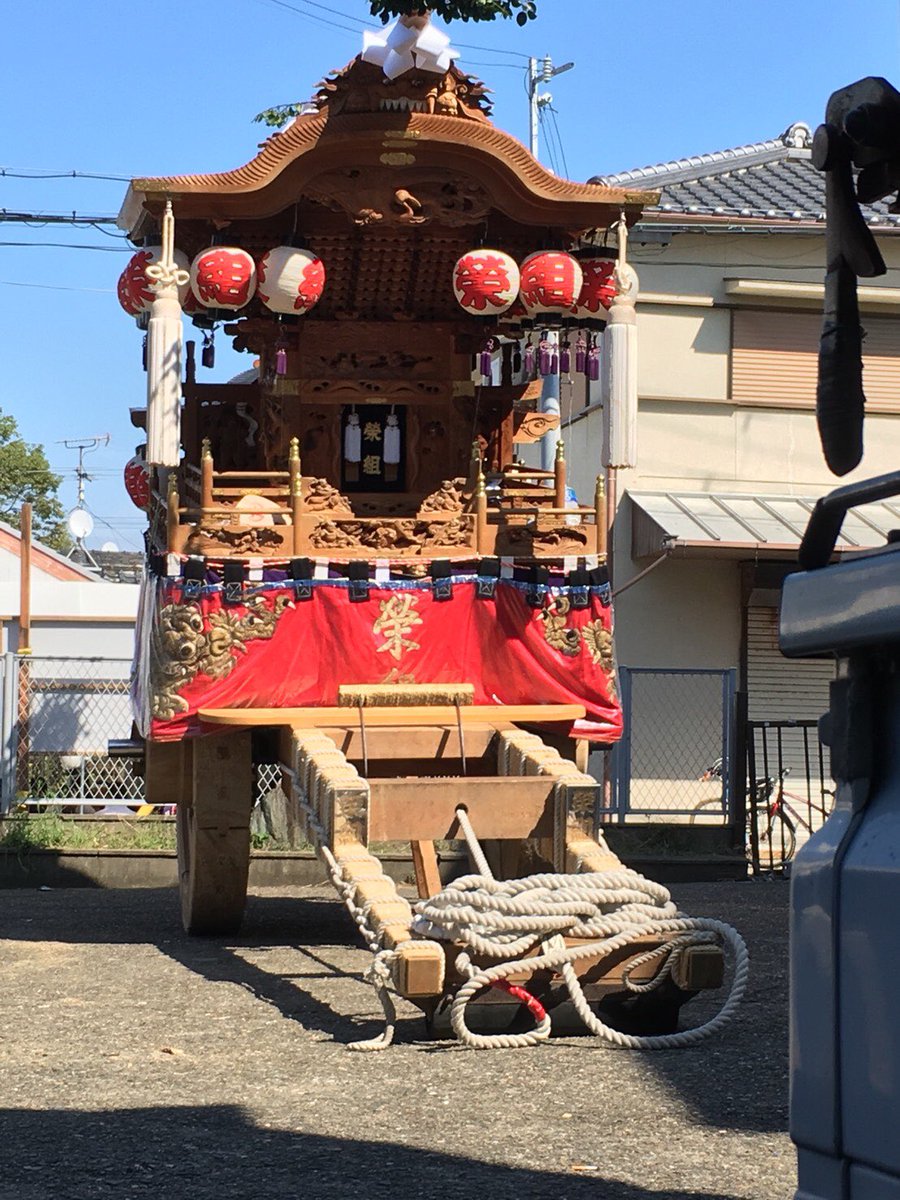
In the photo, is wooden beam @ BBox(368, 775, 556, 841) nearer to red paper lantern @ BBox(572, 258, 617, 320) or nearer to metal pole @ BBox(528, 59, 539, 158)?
A: red paper lantern @ BBox(572, 258, 617, 320)

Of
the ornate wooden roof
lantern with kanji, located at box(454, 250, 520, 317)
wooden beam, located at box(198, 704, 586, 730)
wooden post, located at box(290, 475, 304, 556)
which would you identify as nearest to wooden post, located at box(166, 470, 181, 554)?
wooden post, located at box(290, 475, 304, 556)

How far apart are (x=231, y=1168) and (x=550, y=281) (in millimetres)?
7080

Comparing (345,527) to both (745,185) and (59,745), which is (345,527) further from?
(745,185)

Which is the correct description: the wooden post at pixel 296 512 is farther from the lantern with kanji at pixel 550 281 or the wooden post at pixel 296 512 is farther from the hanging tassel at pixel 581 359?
the hanging tassel at pixel 581 359

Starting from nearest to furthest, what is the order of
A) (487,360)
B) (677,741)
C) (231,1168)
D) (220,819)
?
(231,1168) < (220,819) < (487,360) < (677,741)

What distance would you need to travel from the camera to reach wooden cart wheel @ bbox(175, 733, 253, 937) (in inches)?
395

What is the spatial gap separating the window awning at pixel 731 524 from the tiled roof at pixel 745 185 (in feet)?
9.00

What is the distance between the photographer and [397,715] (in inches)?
372

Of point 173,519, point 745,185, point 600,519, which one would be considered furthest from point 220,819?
point 745,185

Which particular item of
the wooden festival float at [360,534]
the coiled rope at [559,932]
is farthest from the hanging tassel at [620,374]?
the coiled rope at [559,932]

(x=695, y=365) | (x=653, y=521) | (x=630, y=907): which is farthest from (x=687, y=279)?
(x=630, y=907)

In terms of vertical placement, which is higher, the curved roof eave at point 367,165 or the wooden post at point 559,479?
the curved roof eave at point 367,165

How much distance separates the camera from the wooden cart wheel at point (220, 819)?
1002 cm

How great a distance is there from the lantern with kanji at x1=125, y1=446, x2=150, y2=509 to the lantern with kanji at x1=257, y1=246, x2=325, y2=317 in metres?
2.30
